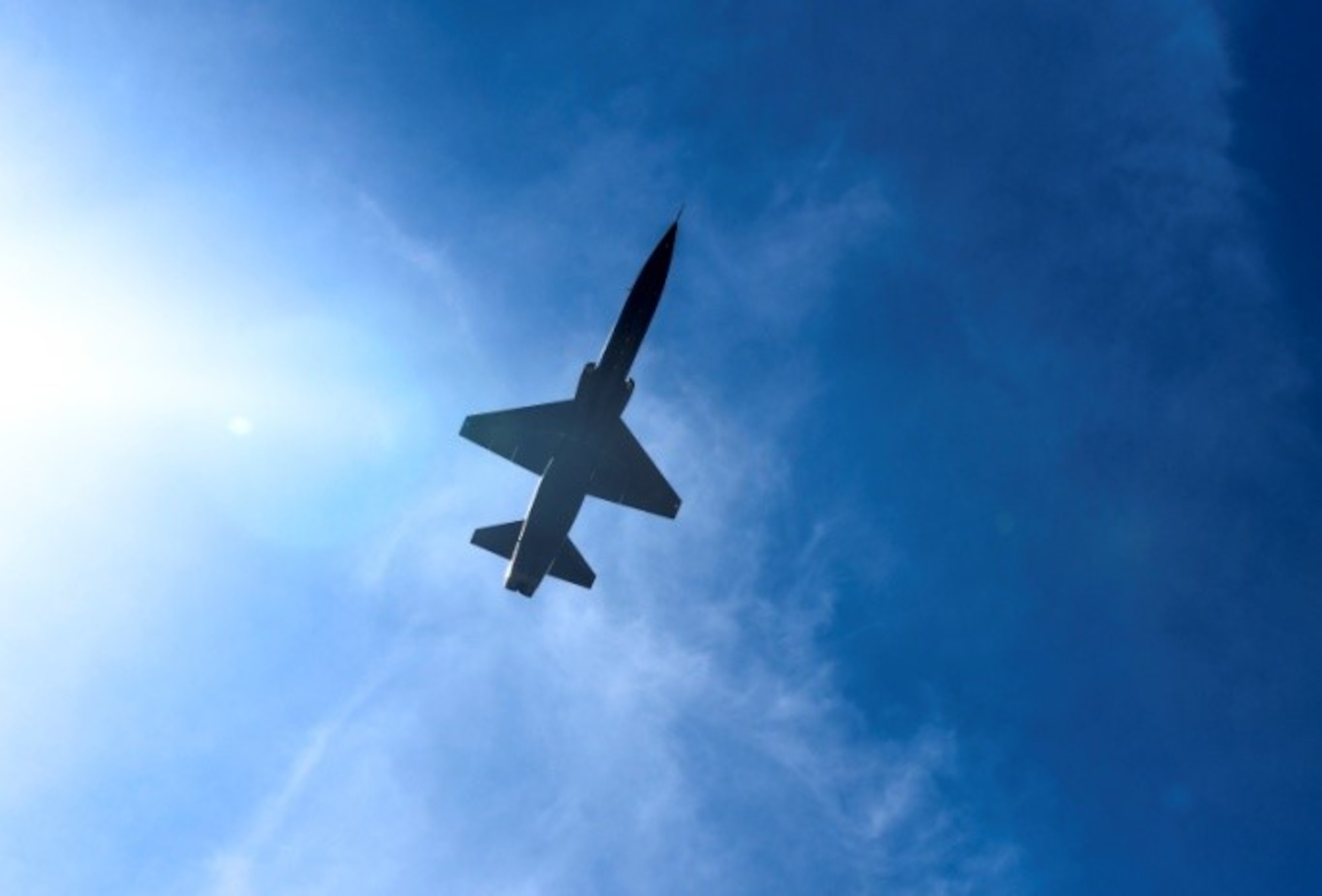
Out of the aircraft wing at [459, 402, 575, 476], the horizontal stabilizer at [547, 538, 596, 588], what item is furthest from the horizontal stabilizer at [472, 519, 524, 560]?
the aircraft wing at [459, 402, 575, 476]

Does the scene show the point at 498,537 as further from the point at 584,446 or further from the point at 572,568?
the point at 584,446

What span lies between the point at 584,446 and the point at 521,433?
472cm

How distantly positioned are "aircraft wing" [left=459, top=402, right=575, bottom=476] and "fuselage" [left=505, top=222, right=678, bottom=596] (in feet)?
3.58

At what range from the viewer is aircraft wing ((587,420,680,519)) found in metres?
58.7

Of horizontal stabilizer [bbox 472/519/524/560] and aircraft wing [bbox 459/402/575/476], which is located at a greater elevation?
aircraft wing [bbox 459/402/575/476]

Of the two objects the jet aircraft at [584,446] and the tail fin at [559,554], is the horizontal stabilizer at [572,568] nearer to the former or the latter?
the tail fin at [559,554]

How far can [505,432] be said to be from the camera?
58.0 meters

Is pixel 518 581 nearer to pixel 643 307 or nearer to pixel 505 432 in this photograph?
pixel 505 432

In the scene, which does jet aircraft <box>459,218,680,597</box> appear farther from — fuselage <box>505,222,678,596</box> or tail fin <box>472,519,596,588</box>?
tail fin <box>472,519,596,588</box>

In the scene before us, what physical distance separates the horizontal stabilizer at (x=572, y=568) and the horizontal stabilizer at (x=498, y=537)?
11.0 feet

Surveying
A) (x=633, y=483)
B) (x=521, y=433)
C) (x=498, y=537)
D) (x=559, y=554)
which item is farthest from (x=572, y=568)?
(x=521, y=433)

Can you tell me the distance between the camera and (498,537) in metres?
63.4

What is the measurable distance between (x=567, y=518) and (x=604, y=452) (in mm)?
4974

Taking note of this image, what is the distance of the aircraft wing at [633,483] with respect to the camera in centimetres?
5866
